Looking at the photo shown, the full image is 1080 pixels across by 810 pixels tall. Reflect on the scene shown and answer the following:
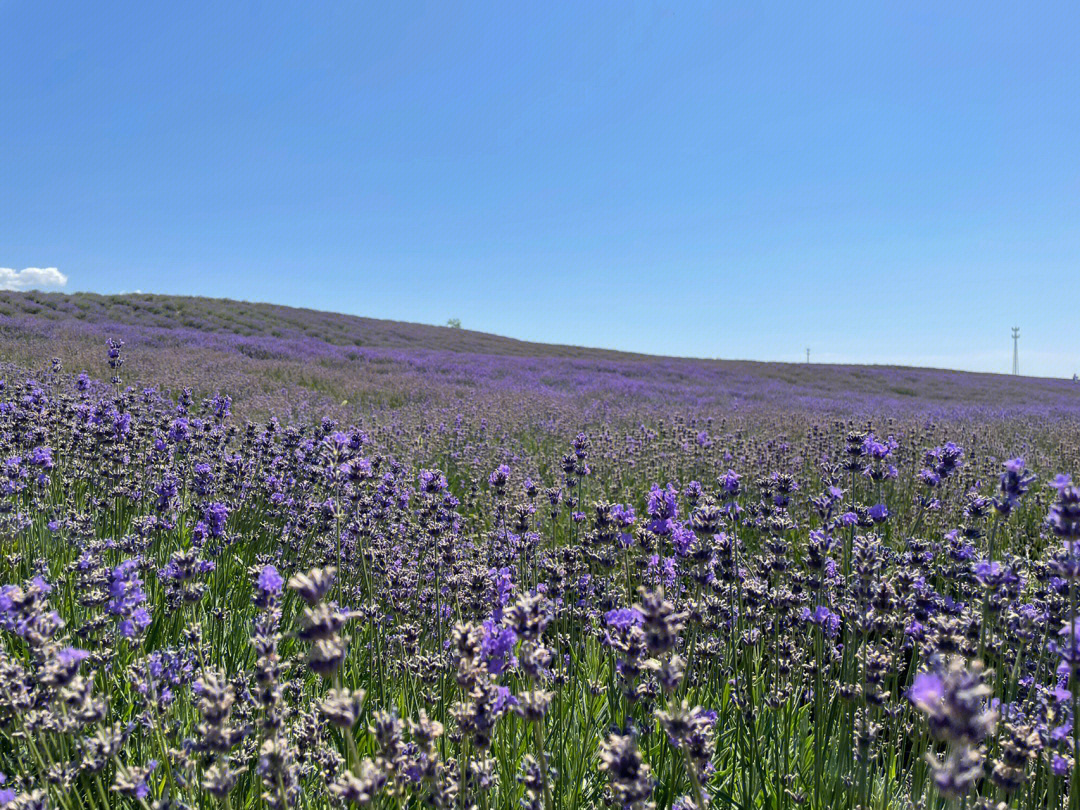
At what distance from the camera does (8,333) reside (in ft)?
48.6

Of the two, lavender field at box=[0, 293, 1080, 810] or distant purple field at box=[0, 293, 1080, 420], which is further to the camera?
distant purple field at box=[0, 293, 1080, 420]

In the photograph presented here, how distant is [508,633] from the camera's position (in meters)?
1.70

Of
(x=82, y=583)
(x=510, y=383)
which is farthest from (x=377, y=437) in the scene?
(x=510, y=383)

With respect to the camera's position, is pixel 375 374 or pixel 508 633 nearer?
pixel 508 633

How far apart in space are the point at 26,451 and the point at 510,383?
1266 centimetres

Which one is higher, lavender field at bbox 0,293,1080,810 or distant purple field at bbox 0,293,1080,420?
distant purple field at bbox 0,293,1080,420

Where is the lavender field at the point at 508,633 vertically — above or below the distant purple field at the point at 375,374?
below

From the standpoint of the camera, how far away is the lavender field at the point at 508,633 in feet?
4.21

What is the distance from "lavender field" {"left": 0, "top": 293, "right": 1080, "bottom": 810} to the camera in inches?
50.5

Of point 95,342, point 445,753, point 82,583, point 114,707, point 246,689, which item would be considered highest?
point 95,342

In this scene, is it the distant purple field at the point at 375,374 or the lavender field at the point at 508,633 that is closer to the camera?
the lavender field at the point at 508,633

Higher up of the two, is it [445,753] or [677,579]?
[677,579]

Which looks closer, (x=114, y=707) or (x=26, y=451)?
(x=114, y=707)

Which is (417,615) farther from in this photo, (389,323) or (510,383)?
(389,323)
